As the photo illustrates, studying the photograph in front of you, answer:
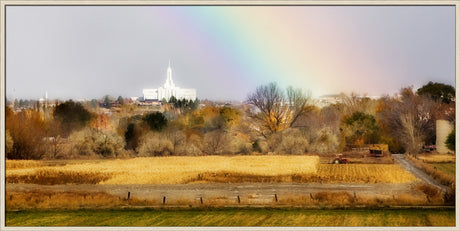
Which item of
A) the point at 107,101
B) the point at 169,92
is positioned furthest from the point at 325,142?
Answer: the point at 107,101

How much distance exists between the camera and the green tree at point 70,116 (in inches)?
416

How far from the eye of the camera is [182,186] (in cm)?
1055

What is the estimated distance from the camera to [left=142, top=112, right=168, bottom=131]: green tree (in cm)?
1070

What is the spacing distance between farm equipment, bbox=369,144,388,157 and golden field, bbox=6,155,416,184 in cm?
18

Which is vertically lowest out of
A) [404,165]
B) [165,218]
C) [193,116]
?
[165,218]

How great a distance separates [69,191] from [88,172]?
0.40 m

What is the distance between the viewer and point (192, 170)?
1058 centimetres

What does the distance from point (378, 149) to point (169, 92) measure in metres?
3.34

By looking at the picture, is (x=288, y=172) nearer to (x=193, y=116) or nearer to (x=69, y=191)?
(x=193, y=116)

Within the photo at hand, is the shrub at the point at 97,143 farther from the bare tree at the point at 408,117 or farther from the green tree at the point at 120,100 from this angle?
the bare tree at the point at 408,117

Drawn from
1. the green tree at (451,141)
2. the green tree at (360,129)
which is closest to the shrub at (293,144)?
the green tree at (360,129)

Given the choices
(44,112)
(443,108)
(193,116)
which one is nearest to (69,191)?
(44,112)

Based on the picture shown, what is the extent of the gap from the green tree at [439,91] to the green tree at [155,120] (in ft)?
13.0

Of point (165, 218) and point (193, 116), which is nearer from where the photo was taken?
point (165, 218)
